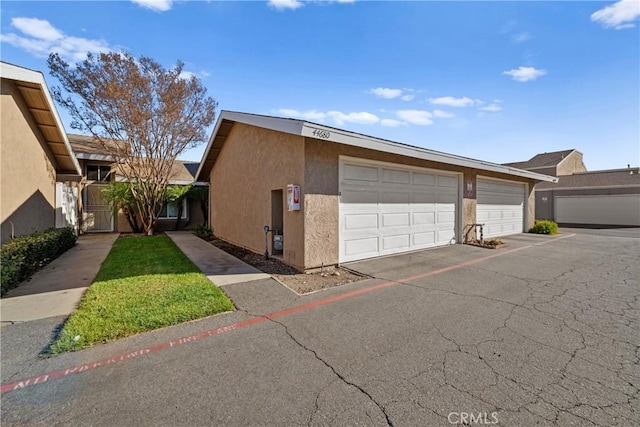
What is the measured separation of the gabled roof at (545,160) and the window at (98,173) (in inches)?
1545

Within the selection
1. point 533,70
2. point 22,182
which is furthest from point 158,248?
point 533,70

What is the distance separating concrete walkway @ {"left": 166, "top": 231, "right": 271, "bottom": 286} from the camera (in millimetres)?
6453

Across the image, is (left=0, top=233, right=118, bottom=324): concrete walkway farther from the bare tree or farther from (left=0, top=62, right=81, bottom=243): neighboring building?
the bare tree

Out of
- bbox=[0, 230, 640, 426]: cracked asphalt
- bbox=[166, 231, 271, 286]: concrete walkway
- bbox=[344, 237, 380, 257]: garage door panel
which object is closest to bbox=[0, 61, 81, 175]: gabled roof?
bbox=[166, 231, 271, 286]: concrete walkway

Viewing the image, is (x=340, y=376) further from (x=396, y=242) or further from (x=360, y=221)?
(x=396, y=242)

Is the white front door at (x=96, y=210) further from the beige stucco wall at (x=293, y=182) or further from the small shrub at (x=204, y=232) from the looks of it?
the beige stucco wall at (x=293, y=182)

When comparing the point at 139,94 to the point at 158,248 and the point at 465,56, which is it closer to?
the point at 158,248

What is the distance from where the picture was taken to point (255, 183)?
381 inches

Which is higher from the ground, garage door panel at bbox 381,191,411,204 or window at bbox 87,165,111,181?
window at bbox 87,165,111,181

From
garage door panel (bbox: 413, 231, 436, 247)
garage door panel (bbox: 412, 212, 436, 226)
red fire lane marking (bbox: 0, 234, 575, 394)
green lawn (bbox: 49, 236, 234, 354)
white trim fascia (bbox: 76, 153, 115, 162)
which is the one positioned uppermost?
white trim fascia (bbox: 76, 153, 115, 162)

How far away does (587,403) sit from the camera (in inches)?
94.7

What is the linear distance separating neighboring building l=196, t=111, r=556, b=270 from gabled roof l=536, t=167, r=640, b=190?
49.8ft

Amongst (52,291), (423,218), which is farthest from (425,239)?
(52,291)

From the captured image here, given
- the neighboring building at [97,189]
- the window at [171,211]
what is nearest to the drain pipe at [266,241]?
the neighboring building at [97,189]
